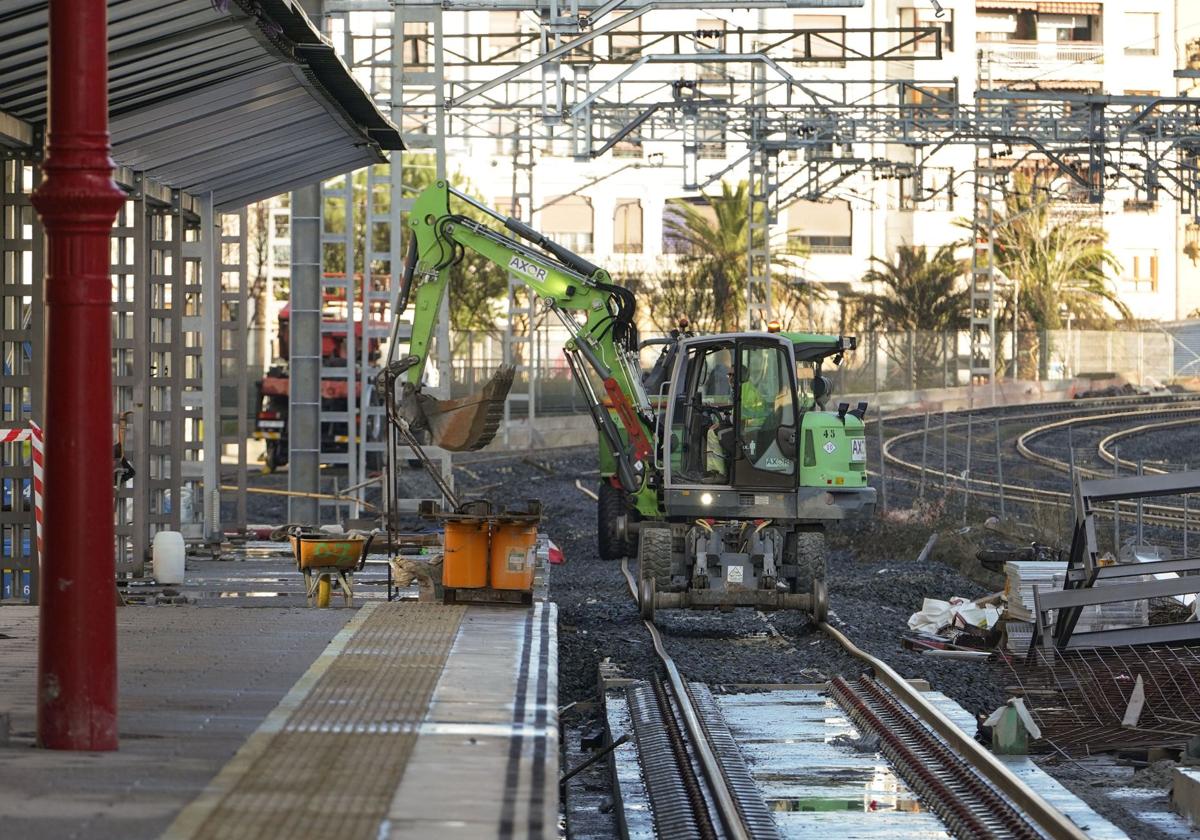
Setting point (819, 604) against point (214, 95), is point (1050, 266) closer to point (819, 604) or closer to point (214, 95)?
point (819, 604)

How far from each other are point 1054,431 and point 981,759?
35794 mm

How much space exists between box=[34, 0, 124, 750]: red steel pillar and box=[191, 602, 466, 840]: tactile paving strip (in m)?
1.00

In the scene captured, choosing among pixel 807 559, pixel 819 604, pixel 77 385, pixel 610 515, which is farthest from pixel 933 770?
pixel 610 515

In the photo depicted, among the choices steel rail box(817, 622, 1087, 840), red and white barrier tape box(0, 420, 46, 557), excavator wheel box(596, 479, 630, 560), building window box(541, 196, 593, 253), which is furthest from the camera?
building window box(541, 196, 593, 253)

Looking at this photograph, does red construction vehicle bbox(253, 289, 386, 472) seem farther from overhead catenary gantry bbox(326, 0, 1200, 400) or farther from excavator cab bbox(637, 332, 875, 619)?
excavator cab bbox(637, 332, 875, 619)

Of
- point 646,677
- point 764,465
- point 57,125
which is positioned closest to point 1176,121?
point 764,465

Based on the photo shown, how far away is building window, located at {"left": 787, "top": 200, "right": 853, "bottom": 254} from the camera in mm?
81250

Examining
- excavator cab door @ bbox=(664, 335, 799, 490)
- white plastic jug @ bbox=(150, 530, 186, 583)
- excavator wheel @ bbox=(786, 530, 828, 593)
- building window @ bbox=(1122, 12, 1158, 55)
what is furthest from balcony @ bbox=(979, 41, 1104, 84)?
white plastic jug @ bbox=(150, 530, 186, 583)

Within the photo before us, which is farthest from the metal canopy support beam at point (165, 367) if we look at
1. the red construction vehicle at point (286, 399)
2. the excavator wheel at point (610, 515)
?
the red construction vehicle at point (286, 399)

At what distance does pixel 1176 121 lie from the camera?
4344 cm

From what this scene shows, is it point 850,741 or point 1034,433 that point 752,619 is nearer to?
point 850,741

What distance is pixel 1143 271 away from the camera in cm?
8619

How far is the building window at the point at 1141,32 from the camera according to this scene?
281 feet

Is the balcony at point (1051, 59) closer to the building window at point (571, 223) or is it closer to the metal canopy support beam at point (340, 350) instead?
the building window at point (571, 223)
